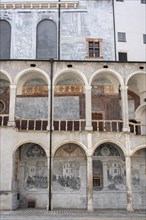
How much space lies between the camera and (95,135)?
19.7 meters

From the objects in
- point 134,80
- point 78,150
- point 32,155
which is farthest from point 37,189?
point 134,80

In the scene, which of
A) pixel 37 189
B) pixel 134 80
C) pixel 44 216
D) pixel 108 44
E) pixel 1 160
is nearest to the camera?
pixel 44 216

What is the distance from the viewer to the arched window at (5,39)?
24120 mm

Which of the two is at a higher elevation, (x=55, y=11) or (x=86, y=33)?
(x=55, y=11)

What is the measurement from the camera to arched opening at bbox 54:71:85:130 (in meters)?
22.3

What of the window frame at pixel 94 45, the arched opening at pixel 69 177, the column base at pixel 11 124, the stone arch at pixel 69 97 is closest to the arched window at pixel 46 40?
the stone arch at pixel 69 97

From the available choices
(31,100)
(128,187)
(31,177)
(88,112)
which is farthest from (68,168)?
(31,100)

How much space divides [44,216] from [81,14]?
53.0 feet

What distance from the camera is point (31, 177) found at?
70.1 feet

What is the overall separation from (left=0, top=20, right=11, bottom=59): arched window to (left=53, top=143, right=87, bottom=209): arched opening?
874 cm

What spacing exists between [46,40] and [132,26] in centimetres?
700

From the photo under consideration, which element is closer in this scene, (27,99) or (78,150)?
(78,150)

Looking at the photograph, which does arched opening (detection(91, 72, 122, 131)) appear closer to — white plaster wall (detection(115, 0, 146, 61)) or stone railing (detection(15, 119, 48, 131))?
white plaster wall (detection(115, 0, 146, 61))

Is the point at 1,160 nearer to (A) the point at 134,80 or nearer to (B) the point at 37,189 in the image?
(B) the point at 37,189
